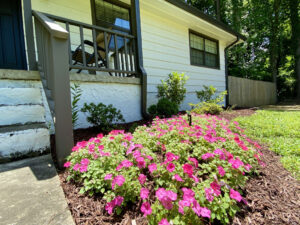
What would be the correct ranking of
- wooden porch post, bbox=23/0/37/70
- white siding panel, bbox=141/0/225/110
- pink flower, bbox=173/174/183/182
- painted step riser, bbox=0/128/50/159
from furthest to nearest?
white siding panel, bbox=141/0/225/110, wooden porch post, bbox=23/0/37/70, painted step riser, bbox=0/128/50/159, pink flower, bbox=173/174/183/182

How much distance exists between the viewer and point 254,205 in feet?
4.29

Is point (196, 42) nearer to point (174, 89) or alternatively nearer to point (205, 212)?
point (174, 89)

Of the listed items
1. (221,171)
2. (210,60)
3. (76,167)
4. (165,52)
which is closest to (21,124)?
(76,167)

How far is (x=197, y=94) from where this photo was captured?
603 cm

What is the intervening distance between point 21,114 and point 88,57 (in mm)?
1956

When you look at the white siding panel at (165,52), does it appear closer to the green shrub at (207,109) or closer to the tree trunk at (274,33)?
the green shrub at (207,109)

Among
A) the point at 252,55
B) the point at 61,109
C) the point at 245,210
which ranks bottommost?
the point at 245,210

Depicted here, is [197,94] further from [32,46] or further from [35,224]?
[35,224]

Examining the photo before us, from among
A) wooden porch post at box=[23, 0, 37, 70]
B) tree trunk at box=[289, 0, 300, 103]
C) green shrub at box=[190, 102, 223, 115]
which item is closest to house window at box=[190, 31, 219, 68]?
green shrub at box=[190, 102, 223, 115]

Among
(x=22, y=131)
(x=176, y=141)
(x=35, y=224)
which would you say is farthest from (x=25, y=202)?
(x=176, y=141)

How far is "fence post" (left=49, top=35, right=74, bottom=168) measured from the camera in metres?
1.67

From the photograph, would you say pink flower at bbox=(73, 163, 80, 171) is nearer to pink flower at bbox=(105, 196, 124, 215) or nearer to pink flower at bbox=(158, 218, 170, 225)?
Result: pink flower at bbox=(105, 196, 124, 215)

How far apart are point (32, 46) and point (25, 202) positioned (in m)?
2.41

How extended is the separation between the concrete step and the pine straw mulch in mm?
570
